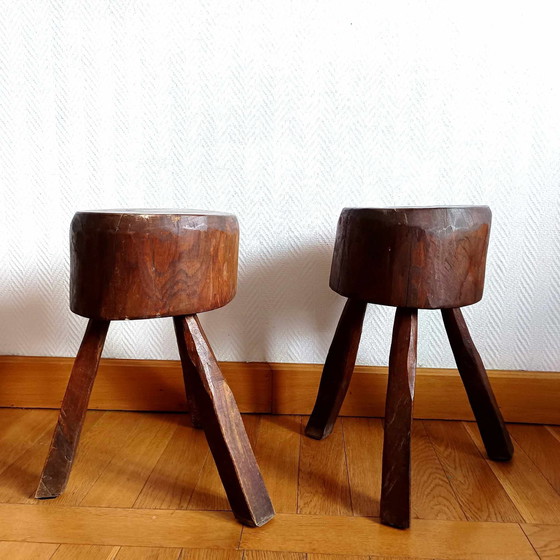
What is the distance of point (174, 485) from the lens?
0.80m

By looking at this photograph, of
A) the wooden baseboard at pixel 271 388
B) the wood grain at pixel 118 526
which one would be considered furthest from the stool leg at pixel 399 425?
the wooden baseboard at pixel 271 388

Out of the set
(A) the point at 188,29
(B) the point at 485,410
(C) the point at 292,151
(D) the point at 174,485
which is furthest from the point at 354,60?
(D) the point at 174,485

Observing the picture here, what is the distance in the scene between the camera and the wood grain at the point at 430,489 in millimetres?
733

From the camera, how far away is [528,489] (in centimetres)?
79

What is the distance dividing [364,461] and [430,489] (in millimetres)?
120

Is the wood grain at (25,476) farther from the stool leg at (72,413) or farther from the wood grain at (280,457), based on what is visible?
the wood grain at (280,457)

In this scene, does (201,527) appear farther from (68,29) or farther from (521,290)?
(68,29)

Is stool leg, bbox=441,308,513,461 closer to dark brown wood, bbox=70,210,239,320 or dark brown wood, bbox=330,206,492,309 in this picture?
dark brown wood, bbox=330,206,492,309

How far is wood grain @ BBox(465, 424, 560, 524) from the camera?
2.39 feet

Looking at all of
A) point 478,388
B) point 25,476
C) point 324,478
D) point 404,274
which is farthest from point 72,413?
point 478,388

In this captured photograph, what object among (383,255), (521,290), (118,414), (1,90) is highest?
(1,90)

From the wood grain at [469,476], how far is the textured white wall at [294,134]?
0.14m

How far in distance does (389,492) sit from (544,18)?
0.84m

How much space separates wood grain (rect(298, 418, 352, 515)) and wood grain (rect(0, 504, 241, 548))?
0.38 feet
